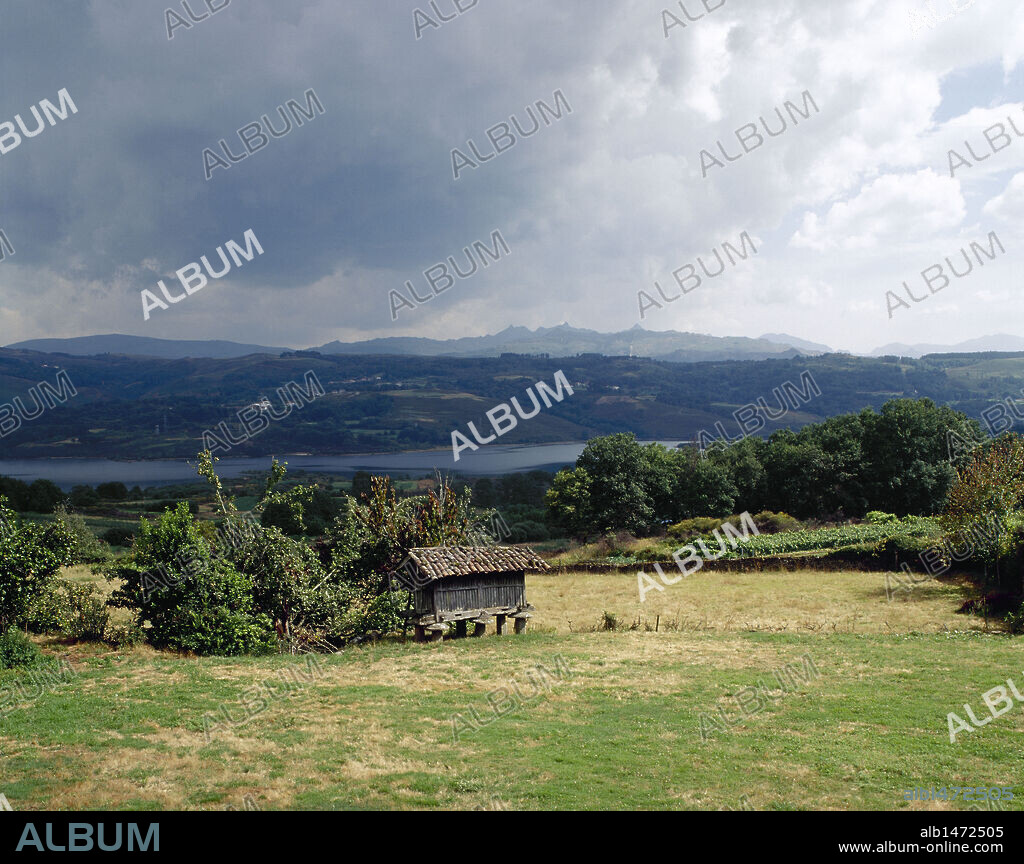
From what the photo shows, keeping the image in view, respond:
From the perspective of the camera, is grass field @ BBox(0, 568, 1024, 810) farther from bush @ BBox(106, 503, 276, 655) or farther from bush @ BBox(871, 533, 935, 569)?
bush @ BBox(871, 533, 935, 569)

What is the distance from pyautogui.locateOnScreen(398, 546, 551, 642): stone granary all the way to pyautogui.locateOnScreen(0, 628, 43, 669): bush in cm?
1307

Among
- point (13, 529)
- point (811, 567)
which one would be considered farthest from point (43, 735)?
point (811, 567)

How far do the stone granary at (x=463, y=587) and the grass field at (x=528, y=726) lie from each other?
4.58ft

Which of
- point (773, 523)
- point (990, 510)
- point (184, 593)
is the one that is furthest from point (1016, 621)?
point (773, 523)

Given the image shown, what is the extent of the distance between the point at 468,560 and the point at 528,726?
12.8m

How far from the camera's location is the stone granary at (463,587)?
2816 cm

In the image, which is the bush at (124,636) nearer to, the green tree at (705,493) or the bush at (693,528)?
the bush at (693,528)

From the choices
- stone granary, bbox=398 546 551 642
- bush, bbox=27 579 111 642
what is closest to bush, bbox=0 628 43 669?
bush, bbox=27 579 111 642

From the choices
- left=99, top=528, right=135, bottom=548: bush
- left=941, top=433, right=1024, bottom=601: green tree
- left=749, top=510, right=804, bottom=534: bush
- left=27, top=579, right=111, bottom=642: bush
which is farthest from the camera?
left=99, top=528, right=135, bottom=548: bush

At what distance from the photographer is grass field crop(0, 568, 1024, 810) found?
12.4m

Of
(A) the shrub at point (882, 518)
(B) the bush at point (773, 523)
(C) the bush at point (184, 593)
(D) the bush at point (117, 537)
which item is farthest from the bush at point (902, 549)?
(D) the bush at point (117, 537)

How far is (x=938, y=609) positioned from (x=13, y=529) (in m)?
39.4

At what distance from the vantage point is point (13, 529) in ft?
77.3

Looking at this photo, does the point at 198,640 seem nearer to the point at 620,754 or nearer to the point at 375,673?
the point at 375,673
